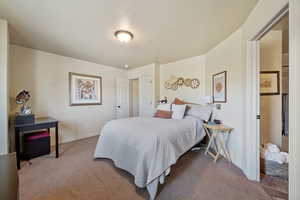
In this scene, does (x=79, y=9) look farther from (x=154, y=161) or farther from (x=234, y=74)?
(x=234, y=74)

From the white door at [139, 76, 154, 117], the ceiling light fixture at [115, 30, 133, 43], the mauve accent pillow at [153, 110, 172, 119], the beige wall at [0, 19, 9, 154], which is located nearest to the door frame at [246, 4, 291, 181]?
the mauve accent pillow at [153, 110, 172, 119]

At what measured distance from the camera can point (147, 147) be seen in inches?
65.5

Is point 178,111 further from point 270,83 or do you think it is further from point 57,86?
point 57,86

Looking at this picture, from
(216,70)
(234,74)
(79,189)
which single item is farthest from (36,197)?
(216,70)

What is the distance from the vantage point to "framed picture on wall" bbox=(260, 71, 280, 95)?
2.27m

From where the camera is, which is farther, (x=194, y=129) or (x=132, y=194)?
(x=194, y=129)

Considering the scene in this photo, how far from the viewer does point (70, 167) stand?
2.20 meters

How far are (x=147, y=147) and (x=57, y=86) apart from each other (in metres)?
3.03

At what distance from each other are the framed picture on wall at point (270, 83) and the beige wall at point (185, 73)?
127 cm

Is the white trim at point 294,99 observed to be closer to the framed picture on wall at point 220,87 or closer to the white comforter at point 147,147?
the white comforter at point 147,147

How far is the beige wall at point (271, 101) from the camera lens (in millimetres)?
2219

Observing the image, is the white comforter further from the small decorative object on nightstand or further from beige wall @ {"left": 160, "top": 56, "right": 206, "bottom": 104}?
beige wall @ {"left": 160, "top": 56, "right": 206, "bottom": 104}

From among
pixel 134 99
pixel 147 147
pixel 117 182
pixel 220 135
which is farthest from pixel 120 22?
pixel 134 99

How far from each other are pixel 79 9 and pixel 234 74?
8.57 feet
